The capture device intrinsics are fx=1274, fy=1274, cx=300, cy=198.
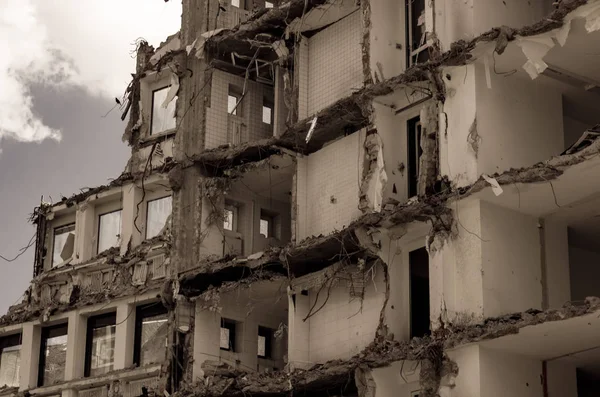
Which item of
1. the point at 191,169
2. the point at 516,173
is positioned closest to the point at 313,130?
the point at 191,169

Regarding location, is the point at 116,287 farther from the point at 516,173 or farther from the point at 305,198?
the point at 516,173

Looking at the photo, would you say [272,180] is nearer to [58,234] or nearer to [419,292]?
[419,292]

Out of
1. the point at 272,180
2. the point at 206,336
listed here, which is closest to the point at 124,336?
the point at 206,336

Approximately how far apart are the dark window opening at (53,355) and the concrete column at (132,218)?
3.59 meters

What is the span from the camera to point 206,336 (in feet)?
111

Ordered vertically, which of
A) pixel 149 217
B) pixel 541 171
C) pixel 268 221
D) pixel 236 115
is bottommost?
pixel 541 171

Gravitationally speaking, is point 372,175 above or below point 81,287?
above

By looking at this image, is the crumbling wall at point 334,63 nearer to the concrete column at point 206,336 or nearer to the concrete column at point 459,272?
the concrete column at point 459,272

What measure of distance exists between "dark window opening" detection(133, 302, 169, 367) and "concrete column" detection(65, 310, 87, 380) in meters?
2.13

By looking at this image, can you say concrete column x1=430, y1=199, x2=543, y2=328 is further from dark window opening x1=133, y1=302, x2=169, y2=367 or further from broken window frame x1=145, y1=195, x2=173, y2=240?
broken window frame x1=145, y1=195, x2=173, y2=240

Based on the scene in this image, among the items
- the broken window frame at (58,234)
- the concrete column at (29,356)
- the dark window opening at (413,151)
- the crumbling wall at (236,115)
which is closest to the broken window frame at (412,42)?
the dark window opening at (413,151)

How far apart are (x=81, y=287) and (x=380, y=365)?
13.1 metres

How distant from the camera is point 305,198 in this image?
3266cm

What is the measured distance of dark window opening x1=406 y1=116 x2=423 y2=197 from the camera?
30.0 meters
